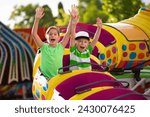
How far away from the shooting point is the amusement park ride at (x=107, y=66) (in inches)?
89.9

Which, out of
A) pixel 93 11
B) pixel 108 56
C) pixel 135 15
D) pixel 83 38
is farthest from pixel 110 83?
pixel 93 11

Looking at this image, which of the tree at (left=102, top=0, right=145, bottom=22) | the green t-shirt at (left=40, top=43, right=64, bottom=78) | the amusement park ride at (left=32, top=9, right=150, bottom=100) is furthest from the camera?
the tree at (left=102, top=0, right=145, bottom=22)

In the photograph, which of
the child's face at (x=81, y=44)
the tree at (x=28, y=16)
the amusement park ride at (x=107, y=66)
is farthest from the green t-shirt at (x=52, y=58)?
the tree at (x=28, y=16)

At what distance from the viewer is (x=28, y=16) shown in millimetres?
5555

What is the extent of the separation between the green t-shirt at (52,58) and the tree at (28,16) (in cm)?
158

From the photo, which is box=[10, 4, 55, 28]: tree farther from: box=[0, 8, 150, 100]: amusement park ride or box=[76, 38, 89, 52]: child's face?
box=[76, 38, 89, 52]: child's face

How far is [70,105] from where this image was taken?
2.42 metres

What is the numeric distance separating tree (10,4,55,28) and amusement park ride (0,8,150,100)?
36cm

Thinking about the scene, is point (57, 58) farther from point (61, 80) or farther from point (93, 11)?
point (93, 11)

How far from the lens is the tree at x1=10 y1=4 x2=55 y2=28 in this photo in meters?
4.46

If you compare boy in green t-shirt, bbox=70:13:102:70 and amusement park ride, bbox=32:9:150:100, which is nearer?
amusement park ride, bbox=32:9:150:100

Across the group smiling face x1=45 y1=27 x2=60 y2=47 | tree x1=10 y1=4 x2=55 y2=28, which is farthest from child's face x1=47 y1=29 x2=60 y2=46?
tree x1=10 y1=4 x2=55 y2=28

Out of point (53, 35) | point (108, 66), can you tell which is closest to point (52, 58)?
point (53, 35)

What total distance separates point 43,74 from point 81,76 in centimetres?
49
